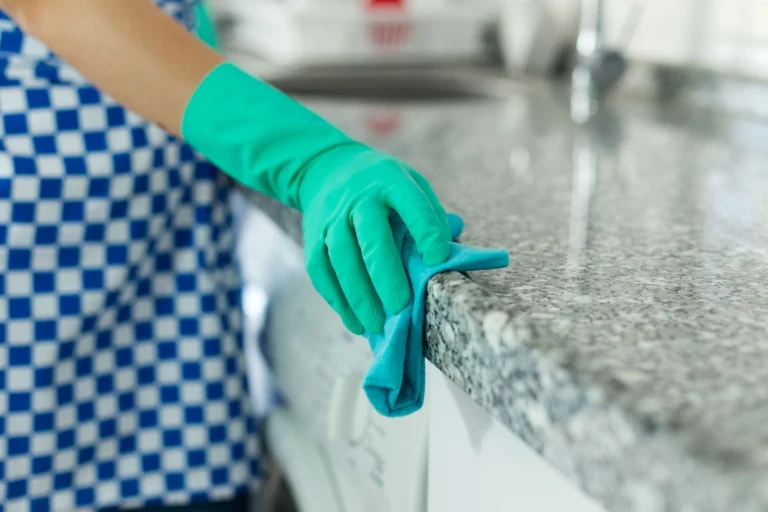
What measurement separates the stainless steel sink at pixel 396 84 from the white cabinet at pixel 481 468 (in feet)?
3.51

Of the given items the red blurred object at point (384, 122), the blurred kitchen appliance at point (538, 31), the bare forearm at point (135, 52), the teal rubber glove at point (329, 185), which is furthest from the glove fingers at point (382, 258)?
the blurred kitchen appliance at point (538, 31)

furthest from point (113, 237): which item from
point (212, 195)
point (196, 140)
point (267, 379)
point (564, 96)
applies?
point (564, 96)

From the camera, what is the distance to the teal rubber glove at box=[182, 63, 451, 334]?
50 centimetres

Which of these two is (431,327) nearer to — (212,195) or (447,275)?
(447,275)

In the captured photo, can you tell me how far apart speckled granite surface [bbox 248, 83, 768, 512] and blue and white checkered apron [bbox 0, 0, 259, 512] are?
0.51ft

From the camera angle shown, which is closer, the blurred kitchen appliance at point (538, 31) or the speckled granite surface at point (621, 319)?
the speckled granite surface at point (621, 319)

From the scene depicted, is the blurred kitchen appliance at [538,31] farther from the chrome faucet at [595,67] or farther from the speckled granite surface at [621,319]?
the speckled granite surface at [621,319]

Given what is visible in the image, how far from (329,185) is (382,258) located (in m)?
0.10

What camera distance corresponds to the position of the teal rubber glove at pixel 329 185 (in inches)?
Result: 19.5

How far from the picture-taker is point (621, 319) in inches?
16.8

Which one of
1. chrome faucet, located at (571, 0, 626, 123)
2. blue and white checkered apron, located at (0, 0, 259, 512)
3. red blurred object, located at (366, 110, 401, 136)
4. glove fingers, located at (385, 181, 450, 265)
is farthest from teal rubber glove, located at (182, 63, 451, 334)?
chrome faucet, located at (571, 0, 626, 123)

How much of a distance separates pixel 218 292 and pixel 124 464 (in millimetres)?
230

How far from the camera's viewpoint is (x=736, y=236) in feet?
2.01

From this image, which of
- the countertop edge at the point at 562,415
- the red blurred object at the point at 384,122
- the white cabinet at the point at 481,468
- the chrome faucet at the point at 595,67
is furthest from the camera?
the chrome faucet at the point at 595,67
